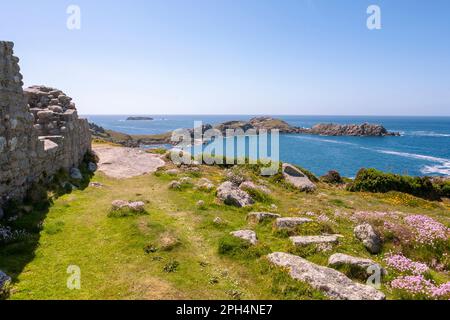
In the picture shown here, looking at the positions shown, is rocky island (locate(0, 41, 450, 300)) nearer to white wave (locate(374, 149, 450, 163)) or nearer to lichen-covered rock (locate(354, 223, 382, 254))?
lichen-covered rock (locate(354, 223, 382, 254))

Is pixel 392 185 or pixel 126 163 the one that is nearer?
pixel 126 163

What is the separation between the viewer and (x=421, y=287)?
9961mm

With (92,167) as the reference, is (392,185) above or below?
below

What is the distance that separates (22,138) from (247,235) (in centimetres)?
1156

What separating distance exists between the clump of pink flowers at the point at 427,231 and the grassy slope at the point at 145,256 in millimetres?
2773

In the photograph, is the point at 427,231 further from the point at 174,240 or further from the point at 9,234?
the point at 9,234

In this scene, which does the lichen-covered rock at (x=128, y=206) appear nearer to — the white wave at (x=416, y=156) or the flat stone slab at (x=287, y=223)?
the flat stone slab at (x=287, y=223)

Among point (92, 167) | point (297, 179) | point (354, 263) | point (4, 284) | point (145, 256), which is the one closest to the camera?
point (4, 284)

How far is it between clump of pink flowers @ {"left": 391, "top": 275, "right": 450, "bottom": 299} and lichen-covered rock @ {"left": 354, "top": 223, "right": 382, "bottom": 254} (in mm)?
2501

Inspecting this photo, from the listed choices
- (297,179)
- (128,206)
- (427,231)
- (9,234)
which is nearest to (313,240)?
(427,231)

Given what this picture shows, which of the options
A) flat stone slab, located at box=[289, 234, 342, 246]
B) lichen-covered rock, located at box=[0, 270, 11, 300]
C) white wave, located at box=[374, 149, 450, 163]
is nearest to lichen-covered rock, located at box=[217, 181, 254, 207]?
flat stone slab, located at box=[289, 234, 342, 246]

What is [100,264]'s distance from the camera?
36.5ft
